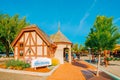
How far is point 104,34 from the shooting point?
2369 cm

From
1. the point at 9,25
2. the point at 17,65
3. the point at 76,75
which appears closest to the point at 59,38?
the point at 17,65

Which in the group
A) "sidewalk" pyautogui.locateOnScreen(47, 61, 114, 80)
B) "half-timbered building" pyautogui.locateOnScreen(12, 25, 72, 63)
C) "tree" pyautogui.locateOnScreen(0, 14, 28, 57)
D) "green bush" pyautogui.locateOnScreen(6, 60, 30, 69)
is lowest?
"sidewalk" pyautogui.locateOnScreen(47, 61, 114, 80)

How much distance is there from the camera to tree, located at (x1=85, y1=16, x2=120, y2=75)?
23828 millimetres

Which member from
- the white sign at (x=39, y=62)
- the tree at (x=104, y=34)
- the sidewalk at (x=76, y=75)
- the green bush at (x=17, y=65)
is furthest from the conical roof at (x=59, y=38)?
the green bush at (x=17, y=65)

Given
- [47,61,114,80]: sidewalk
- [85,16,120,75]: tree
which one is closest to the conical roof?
[85,16,120,75]: tree

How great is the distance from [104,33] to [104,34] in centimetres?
20

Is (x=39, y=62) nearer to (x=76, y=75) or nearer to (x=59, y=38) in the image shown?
(x=76, y=75)

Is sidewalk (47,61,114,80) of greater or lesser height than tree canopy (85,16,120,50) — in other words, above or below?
below

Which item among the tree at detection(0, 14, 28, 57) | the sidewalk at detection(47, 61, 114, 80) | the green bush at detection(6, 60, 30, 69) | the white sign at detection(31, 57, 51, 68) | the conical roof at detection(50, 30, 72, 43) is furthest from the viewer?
the tree at detection(0, 14, 28, 57)

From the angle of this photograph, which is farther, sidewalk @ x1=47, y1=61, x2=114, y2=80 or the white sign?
the white sign

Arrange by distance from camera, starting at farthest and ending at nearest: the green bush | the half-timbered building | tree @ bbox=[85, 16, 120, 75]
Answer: tree @ bbox=[85, 16, 120, 75], the half-timbered building, the green bush

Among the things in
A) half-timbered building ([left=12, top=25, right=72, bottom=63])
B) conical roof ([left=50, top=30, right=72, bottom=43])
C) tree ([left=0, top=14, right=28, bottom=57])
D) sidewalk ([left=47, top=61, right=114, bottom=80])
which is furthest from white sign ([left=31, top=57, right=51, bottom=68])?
tree ([left=0, top=14, right=28, bottom=57])

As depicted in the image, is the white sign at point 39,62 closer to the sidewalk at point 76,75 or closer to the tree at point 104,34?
the sidewalk at point 76,75

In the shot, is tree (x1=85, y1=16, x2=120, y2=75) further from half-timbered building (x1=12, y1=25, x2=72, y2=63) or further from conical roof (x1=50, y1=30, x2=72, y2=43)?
half-timbered building (x1=12, y1=25, x2=72, y2=63)
